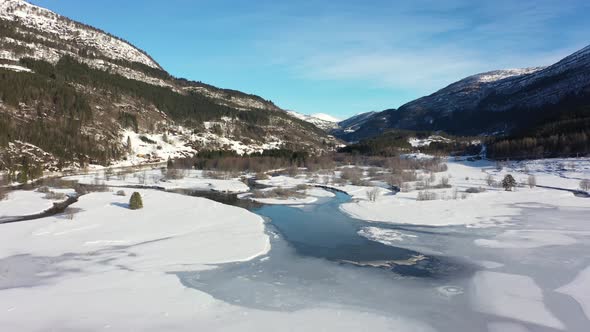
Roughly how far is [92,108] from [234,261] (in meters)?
113

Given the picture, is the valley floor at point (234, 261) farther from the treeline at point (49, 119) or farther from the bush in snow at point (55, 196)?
the treeline at point (49, 119)

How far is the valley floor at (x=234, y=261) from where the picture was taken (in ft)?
44.6

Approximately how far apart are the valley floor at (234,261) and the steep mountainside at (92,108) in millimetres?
55223

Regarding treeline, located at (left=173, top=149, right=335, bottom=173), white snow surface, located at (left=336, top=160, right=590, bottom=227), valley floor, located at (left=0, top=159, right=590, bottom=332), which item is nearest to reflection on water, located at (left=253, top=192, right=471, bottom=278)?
valley floor, located at (left=0, top=159, right=590, bottom=332)

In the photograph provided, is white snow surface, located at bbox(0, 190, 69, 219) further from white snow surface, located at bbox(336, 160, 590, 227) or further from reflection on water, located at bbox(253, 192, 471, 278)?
white snow surface, located at bbox(336, 160, 590, 227)

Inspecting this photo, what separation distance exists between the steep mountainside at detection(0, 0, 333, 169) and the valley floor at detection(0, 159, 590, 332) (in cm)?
5522

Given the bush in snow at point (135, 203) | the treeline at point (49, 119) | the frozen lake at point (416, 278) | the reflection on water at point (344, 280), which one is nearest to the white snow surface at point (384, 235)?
the frozen lake at point (416, 278)

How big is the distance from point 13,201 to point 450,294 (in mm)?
47458

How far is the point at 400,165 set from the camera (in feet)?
355

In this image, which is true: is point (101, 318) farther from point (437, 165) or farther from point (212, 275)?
point (437, 165)

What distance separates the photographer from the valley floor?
13602 millimetres

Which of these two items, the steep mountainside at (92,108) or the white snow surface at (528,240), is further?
the steep mountainside at (92,108)

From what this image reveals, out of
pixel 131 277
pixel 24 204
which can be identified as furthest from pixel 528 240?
pixel 24 204

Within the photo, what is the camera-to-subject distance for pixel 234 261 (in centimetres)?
2141
